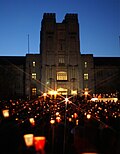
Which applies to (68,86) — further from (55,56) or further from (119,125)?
(119,125)

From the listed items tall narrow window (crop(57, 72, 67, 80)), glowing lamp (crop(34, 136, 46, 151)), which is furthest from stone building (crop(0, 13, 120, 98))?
glowing lamp (crop(34, 136, 46, 151))

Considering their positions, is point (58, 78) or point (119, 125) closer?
point (119, 125)

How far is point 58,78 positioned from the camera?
2724 inches

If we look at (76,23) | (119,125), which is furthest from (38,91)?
(119,125)

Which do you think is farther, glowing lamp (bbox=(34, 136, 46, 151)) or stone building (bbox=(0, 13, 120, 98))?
stone building (bbox=(0, 13, 120, 98))

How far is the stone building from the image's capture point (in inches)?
2689

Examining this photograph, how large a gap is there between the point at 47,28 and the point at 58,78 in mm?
11599

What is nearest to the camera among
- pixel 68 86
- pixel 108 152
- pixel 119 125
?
pixel 108 152

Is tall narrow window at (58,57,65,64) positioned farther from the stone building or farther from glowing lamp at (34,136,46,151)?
glowing lamp at (34,136,46,151)

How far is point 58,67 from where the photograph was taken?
229ft

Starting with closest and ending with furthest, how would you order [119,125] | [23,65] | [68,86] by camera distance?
[119,125], [68,86], [23,65]

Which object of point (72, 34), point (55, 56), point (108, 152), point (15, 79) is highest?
point (72, 34)

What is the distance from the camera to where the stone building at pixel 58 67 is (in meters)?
68.3

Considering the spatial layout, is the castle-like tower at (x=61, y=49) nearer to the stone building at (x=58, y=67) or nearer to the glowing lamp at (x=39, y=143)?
the stone building at (x=58, y=67)
